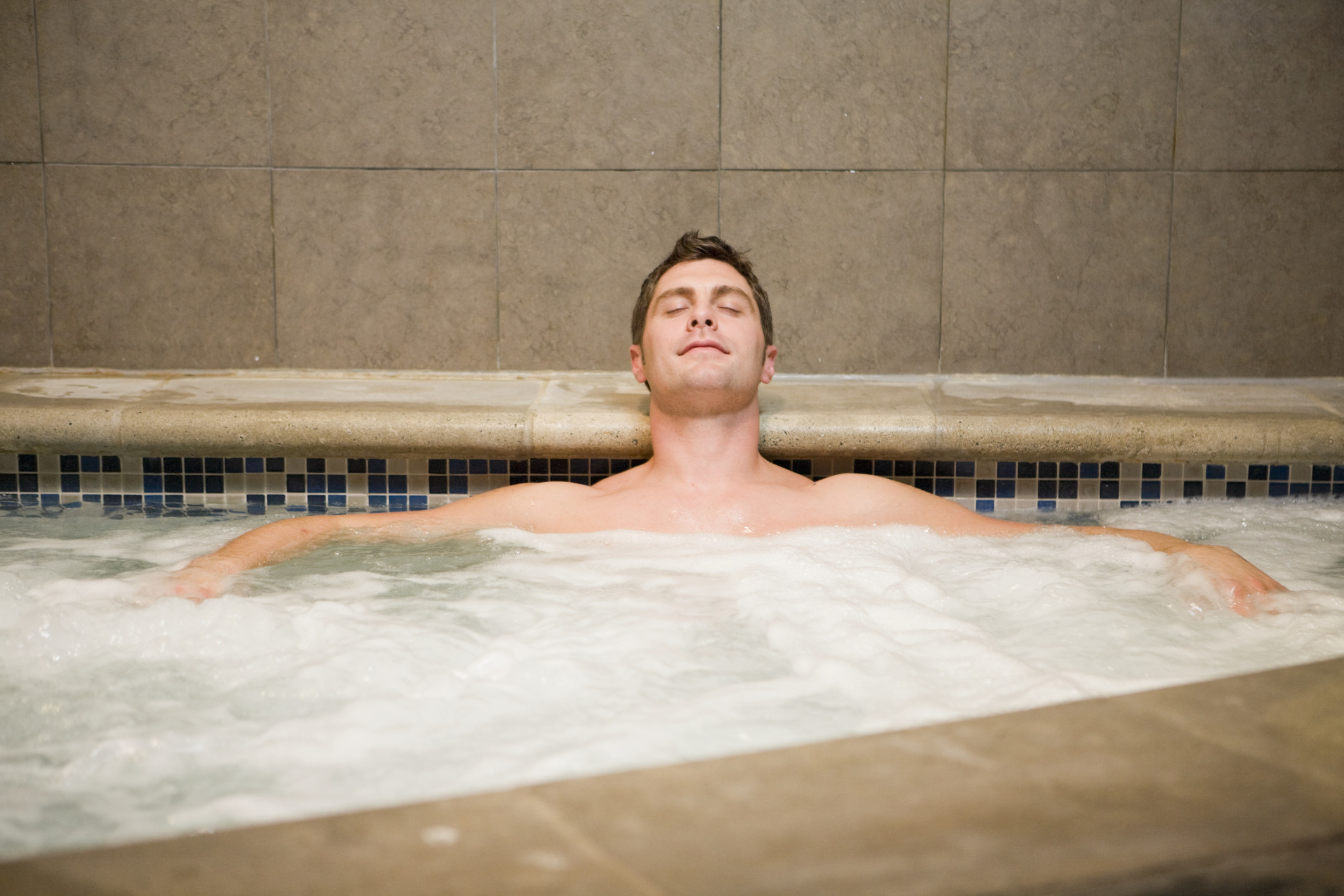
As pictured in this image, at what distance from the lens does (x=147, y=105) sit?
3.87 m

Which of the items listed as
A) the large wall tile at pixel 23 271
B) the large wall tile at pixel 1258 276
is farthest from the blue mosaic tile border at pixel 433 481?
the large wall tile at pixel 23 271

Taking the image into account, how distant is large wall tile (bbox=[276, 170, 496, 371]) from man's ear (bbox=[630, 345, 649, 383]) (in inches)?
50.6

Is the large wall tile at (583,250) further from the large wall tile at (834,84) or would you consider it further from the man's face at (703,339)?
the man's face at (703,339)

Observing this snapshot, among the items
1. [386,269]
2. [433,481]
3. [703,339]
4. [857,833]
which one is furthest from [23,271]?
[857,833]

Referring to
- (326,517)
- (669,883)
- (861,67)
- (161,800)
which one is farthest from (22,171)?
(669,883)

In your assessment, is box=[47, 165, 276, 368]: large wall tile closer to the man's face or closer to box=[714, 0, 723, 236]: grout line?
box=[714, 0, 723, 236]: grout line

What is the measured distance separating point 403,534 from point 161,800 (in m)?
1.25

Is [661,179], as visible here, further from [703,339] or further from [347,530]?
[347,530]

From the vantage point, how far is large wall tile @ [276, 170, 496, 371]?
3.91 meters

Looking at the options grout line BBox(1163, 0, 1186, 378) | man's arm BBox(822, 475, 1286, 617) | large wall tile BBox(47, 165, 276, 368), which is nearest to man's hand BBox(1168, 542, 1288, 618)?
man's arm BBox(822, 475, 1286, 617)

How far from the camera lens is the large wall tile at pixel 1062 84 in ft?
12.5

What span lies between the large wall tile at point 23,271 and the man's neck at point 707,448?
2.85m

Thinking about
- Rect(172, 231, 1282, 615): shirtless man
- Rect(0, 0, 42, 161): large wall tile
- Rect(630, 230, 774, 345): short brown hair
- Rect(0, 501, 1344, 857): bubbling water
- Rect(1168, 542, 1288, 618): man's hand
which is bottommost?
Rect(0, 501, 1344, 857): bubbling water

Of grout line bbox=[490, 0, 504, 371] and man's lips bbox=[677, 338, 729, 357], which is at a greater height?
grout line bbox=[490, 0, 504, 371]
